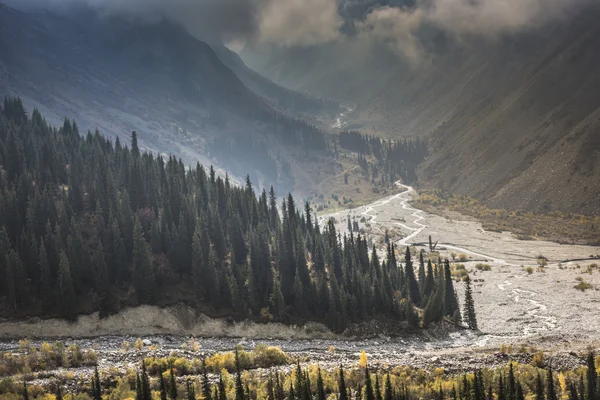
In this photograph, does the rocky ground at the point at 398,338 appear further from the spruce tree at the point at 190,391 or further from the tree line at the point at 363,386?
the spruce tree at the point at 190,391

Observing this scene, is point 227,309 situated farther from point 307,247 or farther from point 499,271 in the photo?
point 499,271

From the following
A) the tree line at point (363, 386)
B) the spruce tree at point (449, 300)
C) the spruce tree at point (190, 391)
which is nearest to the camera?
the spruce tree at point (190, 391)

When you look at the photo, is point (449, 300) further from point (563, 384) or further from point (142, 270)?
point (142, 270)

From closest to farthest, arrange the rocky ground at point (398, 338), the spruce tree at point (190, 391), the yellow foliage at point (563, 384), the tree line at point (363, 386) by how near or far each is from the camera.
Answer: the spruce tree at point (190, 391), the tree line at point (363, 386), the yellow foliage at point (563, 384), the rocky ground at point (398, 338)

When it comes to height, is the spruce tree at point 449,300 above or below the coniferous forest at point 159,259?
below

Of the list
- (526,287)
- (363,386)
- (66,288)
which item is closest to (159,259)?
(66,288)

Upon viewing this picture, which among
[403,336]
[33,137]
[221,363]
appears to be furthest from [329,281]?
[33,137]

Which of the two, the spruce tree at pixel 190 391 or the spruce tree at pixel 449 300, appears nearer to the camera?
the spruce tree at pixel 190 391

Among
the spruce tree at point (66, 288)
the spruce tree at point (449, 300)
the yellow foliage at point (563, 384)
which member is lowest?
the yellow foliage at point (563, 384)

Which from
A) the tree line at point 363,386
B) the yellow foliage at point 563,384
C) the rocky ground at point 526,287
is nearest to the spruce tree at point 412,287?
the rocky ground at point 526,287
